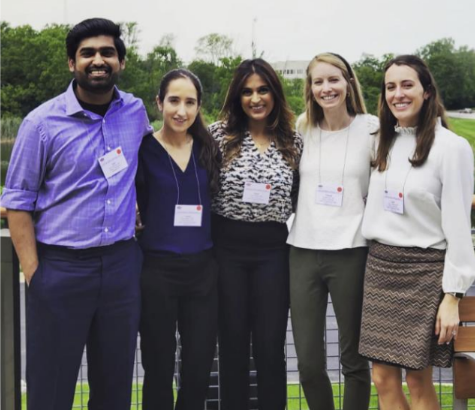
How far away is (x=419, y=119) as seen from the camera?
2715 mm

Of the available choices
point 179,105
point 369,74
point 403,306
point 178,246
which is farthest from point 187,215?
point 369,74

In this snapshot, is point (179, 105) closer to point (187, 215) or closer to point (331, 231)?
point (187, 215)

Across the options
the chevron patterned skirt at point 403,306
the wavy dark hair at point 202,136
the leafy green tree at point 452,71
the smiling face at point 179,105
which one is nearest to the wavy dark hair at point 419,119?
the chevron patterned skirt at point 403,306

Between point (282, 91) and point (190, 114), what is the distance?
45cm

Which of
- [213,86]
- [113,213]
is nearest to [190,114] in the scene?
[113,213]

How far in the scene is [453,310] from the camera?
2.59 meters

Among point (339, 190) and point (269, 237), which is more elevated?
point (339, 190)

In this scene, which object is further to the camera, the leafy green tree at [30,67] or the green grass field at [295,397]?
the leafy green tree at [30,67]

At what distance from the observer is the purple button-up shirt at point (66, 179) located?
255cm

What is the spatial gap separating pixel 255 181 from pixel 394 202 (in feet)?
1.93

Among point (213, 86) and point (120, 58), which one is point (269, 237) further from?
point (213, 86)

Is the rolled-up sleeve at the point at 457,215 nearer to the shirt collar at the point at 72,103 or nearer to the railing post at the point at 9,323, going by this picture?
the shirt collar at the point at 72,103

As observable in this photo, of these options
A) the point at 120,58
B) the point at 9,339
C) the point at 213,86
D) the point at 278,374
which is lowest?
the point at 278,374

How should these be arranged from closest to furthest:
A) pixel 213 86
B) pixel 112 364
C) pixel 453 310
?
pixel 453 310
pixel 112 364
pixel 213 86
